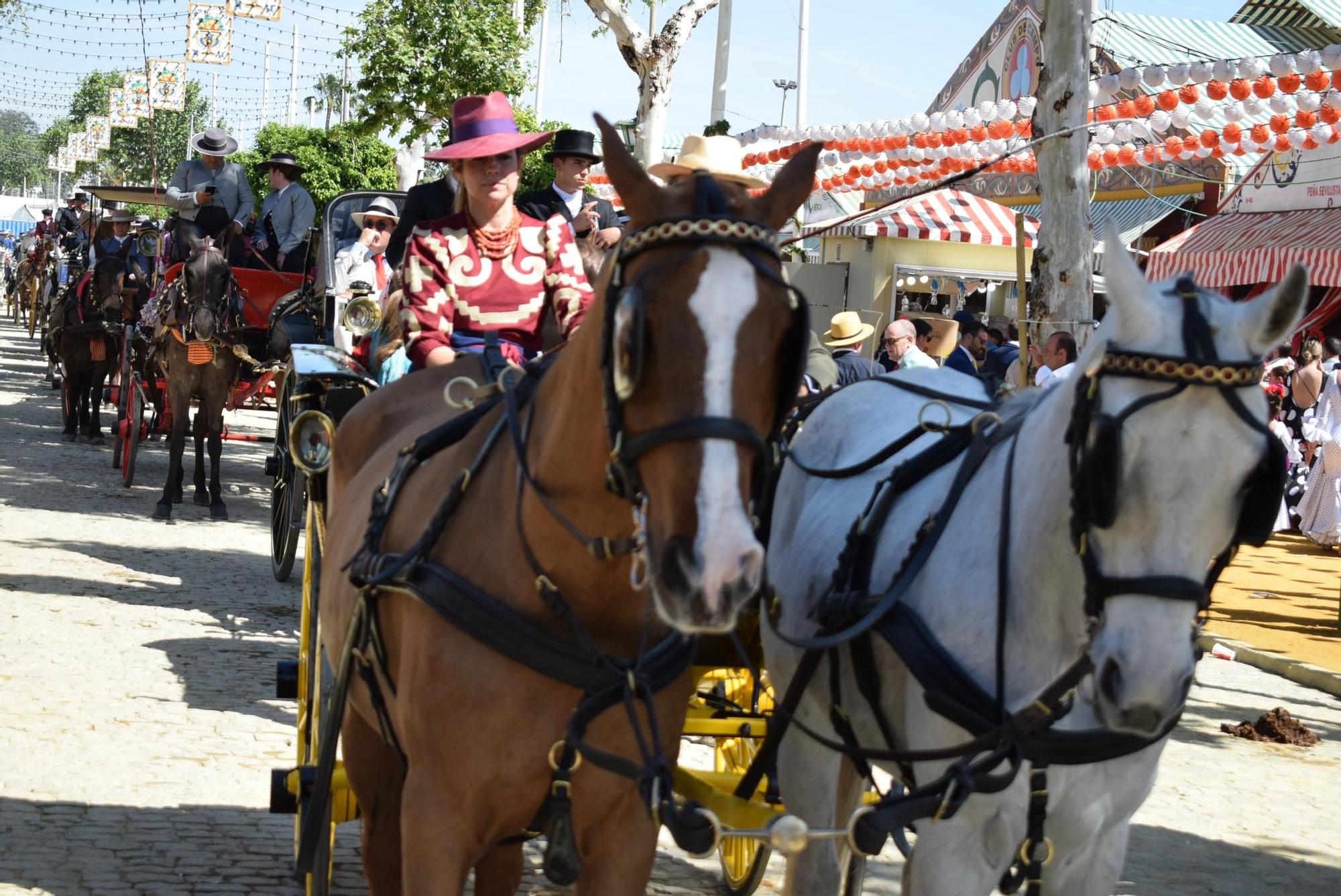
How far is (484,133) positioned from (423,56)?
17.4 m

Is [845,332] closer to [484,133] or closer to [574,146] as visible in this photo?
[574,146]

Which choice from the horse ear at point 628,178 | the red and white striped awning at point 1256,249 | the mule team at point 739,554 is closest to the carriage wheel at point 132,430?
Answer: the mule team at point 739,554

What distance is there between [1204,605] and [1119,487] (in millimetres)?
344

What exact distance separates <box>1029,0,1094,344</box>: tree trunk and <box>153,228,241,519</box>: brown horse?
23.3 feet

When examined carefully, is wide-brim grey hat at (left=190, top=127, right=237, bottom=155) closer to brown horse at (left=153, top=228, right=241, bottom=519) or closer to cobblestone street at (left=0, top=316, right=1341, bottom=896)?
brown horse at (left=153, top=228, right=241, bottom=519)

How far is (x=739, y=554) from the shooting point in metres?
2.21

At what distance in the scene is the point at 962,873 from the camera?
3.16 meters

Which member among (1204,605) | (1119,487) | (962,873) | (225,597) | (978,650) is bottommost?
(225,597)

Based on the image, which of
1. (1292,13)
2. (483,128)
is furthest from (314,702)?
(1292,13)

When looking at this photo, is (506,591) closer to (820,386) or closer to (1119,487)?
(1119,487)

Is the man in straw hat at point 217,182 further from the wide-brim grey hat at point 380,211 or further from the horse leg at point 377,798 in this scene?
the horse leg at point 377,798

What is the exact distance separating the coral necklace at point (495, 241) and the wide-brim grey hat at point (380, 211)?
20.6ft

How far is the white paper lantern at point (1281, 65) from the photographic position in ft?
32.8

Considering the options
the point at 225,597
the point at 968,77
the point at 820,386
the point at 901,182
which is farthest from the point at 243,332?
the point at 968,77
